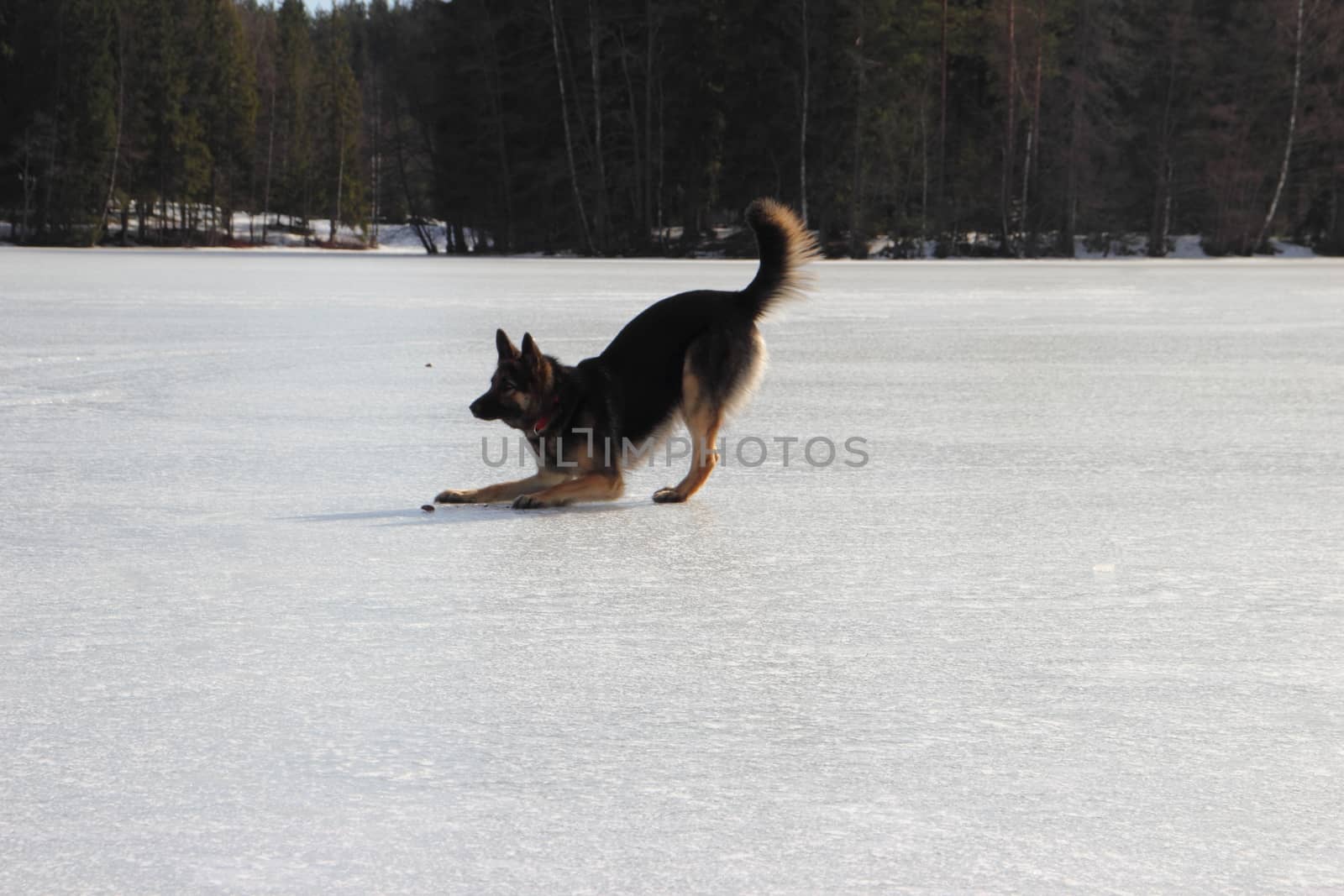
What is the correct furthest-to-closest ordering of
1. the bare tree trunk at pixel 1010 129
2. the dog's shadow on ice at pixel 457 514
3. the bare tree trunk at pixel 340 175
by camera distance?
the bare tree trunk at pixel 340 175
the bare tree trunk at pixel 1010 129
the dog's shadow on ice at pixel 457 514

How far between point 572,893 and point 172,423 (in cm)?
569

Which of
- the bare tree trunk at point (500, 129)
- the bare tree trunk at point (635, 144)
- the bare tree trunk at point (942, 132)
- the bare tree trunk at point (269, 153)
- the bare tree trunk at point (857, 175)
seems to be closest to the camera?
the bare tree trunk at point (857, 175)

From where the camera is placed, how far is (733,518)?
524cm

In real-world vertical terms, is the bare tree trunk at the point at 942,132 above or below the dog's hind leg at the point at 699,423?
above

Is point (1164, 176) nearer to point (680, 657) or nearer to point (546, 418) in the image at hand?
point (546, 418)

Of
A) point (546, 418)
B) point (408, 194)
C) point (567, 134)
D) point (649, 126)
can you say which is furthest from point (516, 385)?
point (408, 194)

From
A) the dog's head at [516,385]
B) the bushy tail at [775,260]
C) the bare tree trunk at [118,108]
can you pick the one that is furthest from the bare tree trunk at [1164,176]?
the dog's head at [516,385]

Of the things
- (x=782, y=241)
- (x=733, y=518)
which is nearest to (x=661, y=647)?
(x=733, y=518)

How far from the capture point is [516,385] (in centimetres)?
544

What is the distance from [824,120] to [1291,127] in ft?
47.4

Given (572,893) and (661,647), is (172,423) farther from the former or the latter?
(572,893)

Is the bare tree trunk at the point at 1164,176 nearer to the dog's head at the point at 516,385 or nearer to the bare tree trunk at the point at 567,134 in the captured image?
the bare tree trunk at the point at 567,134

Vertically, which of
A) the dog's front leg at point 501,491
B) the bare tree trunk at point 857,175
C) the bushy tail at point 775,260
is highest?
the bare tree trunk at point 857,175

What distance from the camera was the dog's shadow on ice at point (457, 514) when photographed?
16.6 feet
